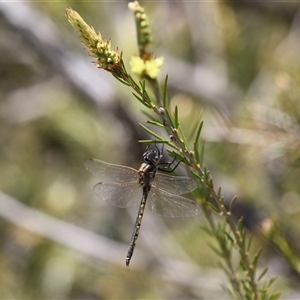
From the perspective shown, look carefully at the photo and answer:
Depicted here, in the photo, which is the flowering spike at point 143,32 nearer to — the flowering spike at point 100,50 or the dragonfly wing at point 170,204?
the flowering spike at point 100,50

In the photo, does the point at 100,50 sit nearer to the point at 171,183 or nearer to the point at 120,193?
the point at 171,183

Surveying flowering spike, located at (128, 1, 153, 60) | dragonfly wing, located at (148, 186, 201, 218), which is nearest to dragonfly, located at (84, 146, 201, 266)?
dragonfly wing, located at (148, 186, 201, 218)

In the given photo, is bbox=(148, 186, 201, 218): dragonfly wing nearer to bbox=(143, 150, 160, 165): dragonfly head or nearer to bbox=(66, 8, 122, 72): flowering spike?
bbox=(143, 150, 160, 165): dragonfly head

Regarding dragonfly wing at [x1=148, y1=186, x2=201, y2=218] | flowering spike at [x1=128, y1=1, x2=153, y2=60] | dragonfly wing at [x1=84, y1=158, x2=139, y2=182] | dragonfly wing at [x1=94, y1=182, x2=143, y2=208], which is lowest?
dragonfly wing at [x1=148, y1=186, x2=201, y2=218]

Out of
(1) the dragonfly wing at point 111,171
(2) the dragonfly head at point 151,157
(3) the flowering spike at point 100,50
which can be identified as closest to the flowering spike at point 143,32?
(3) the flowering spike at point 100,50

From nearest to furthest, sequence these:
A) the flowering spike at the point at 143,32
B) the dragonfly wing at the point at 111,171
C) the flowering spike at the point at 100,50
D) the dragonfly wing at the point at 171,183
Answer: the flowering spike at the point at 100,50, the flowering spike at the point at 143,32, the dragonfly wing at the point at 171,183, the dragonfly wing at the point at 111,171

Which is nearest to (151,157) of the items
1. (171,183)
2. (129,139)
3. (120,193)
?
(171,183)

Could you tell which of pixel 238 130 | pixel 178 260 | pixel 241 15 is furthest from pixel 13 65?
pixel 238 130
